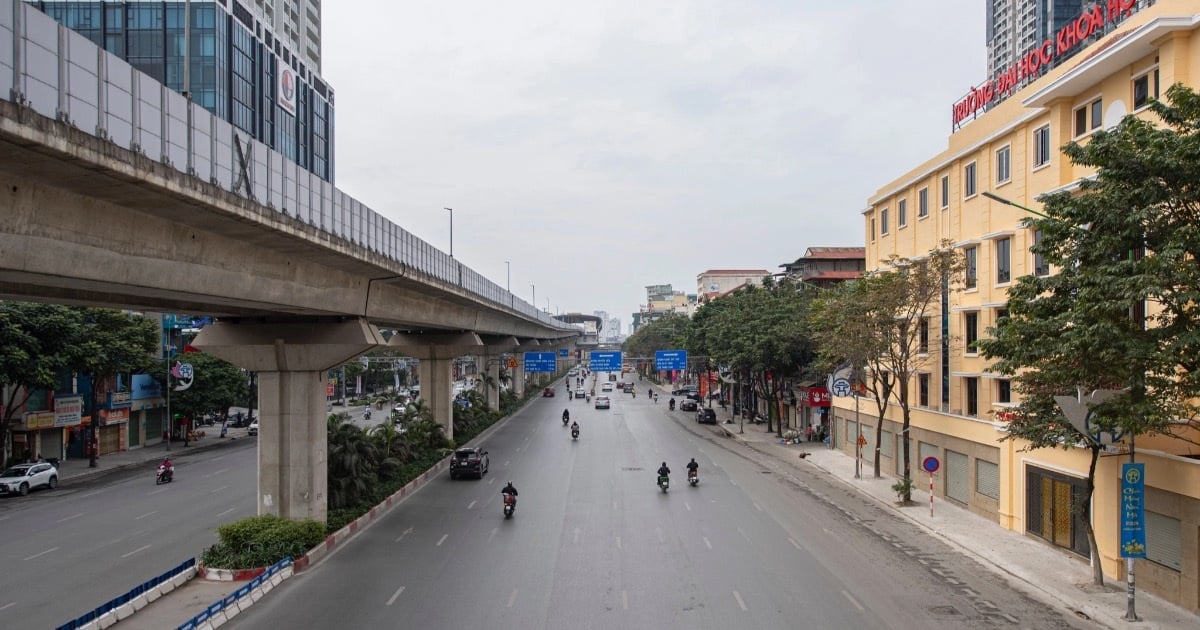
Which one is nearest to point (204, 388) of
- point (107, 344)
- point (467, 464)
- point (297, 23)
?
point (107, 344)

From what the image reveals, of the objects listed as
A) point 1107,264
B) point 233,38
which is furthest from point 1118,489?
point 233,38

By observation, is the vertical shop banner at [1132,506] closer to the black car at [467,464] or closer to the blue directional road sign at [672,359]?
the black car at [467,464]

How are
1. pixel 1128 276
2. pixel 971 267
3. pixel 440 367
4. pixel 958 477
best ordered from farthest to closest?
pixel 440 367
pixel 958 477
pixel 971 267
pixel 1128 276

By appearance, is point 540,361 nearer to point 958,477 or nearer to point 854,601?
point 958,477

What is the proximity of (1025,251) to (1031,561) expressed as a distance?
907 cm

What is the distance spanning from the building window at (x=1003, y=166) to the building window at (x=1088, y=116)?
367cm

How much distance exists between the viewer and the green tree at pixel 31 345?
35188mm

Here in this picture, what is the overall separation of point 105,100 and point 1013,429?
1928 centimetres

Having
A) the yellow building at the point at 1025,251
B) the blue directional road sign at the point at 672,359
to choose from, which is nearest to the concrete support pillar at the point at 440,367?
the yellow building at the point at 1025,251

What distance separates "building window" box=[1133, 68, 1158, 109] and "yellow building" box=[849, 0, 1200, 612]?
0.04m

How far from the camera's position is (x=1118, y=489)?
63.9 ft

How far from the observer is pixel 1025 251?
81.0 ft

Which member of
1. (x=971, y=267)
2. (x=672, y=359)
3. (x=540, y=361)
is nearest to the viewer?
(x=971, y=267)

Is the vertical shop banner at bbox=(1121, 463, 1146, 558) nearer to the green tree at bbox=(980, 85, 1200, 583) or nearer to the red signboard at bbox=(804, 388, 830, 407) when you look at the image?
the green tree at bbox=(980, 85, 1200, 583)
